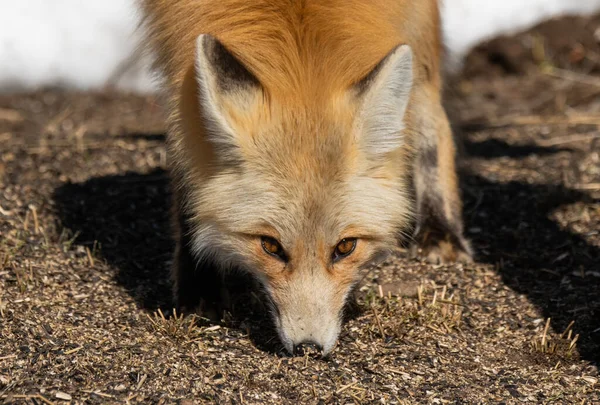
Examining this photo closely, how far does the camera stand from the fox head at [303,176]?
3.73 metres

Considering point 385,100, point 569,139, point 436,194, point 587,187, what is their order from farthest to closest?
point 569,139 → point 587,187 → point 436,194 → point 385,100

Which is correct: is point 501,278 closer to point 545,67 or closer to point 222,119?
point 222,119

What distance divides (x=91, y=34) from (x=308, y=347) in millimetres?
7158

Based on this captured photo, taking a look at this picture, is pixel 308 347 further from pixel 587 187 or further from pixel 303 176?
pixel 587 187

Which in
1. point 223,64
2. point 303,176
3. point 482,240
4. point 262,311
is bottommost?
point 482,240

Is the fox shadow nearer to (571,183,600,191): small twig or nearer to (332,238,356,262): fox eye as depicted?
(571,183,600,191): small twig

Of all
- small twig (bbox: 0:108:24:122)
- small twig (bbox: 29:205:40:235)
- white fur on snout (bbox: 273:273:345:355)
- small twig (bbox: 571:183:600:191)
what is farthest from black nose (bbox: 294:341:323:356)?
small twig (bbox: 0:108:24:122)

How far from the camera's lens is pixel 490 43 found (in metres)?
10.1

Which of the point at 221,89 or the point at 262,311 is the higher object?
the point at 221,89

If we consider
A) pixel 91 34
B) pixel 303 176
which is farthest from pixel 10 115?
pixel 303 176

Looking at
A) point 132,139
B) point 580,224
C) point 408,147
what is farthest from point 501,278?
point 132,139

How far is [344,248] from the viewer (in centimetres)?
396

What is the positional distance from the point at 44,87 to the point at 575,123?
5.75 metres

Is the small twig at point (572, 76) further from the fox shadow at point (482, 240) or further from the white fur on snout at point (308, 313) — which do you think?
the white fur on snout at point (308, 313)
